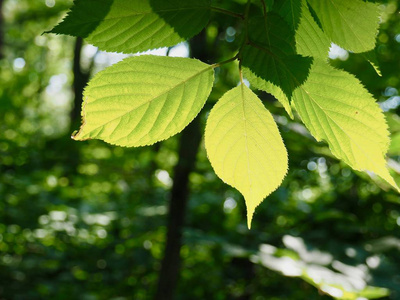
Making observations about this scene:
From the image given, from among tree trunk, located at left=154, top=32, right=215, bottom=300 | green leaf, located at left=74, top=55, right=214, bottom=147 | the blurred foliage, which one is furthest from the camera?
the blurred foliage

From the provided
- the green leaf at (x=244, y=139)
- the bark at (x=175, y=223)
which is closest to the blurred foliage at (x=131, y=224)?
the bark at (x=175, y=223)

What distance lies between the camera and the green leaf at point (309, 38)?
0.42 metres

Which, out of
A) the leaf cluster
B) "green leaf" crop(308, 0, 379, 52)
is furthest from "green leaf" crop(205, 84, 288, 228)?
"green leaf" crop(308, 0, 379, 52)

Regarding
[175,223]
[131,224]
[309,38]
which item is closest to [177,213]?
[175,223]

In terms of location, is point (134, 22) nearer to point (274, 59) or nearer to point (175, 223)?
point (274, 59)

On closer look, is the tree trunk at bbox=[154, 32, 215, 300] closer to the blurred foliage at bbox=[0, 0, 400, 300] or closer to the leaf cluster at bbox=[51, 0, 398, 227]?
the blurred foliage at bbox=[0, 0, 400, 300]

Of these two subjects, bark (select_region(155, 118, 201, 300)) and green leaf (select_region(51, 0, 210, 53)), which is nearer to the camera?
green leaf (select_region(51, 0, 210, 53))

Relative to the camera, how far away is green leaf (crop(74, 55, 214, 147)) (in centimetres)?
36

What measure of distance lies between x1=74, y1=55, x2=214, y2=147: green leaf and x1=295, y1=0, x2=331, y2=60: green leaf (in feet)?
0.35

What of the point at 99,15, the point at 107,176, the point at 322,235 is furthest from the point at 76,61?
the point at 99,15

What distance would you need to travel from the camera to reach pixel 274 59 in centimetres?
38

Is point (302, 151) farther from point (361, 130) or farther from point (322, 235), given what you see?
point (361, 130)

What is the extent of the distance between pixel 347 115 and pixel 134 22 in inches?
8.7

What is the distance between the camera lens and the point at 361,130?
38 cm
